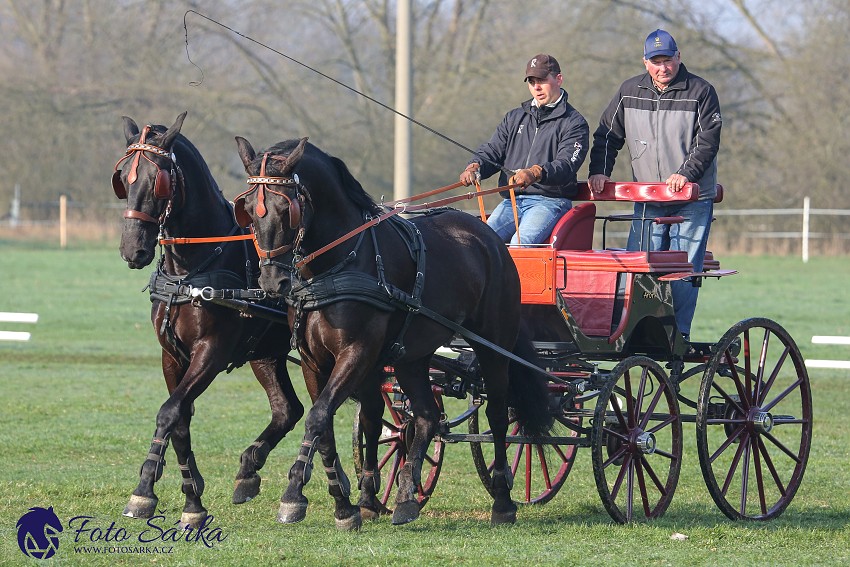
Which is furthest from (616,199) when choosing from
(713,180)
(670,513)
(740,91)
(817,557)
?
(740,91)

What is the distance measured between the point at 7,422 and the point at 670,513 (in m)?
5.16

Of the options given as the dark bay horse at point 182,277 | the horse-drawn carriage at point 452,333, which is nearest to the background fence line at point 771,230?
the horse-drawn carriage at point 452,333

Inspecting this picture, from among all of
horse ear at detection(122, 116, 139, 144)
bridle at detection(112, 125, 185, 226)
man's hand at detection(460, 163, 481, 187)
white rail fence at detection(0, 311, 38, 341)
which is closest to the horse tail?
man's hand at detection(460, 163, 481, 187)

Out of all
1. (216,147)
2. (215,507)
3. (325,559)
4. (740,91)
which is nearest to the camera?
(325,559)

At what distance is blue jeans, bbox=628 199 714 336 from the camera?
6949 mm

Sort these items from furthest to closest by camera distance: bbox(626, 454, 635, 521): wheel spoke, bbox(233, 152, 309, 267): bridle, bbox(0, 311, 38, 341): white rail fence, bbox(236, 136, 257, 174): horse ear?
bbox(0, 311, 38, 341): white rail fence
bbox(626, 454, 635, 521): wheel spoke
bbox(236, 136, 257, 174): horse ear
bbox(233, 152, 309, 267): bridle

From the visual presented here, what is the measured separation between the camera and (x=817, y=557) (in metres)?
5.47

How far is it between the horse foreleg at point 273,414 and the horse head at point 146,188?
1190 mm

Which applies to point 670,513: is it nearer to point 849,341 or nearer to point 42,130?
point 849,341

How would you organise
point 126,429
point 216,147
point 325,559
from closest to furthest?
point 325,559 → point 126,429 → point 216,147

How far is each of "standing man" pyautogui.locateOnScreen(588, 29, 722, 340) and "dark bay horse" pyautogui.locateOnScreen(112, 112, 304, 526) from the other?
210 centimetres

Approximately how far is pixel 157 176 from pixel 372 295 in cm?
107

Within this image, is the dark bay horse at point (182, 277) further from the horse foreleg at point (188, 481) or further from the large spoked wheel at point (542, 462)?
the large spoked wheel at point (542, 462)

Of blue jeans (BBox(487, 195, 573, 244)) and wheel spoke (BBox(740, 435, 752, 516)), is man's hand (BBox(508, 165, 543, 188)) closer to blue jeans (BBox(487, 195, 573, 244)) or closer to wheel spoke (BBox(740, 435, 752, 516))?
blue jeans (BBox(487, 195, 573, 244))
